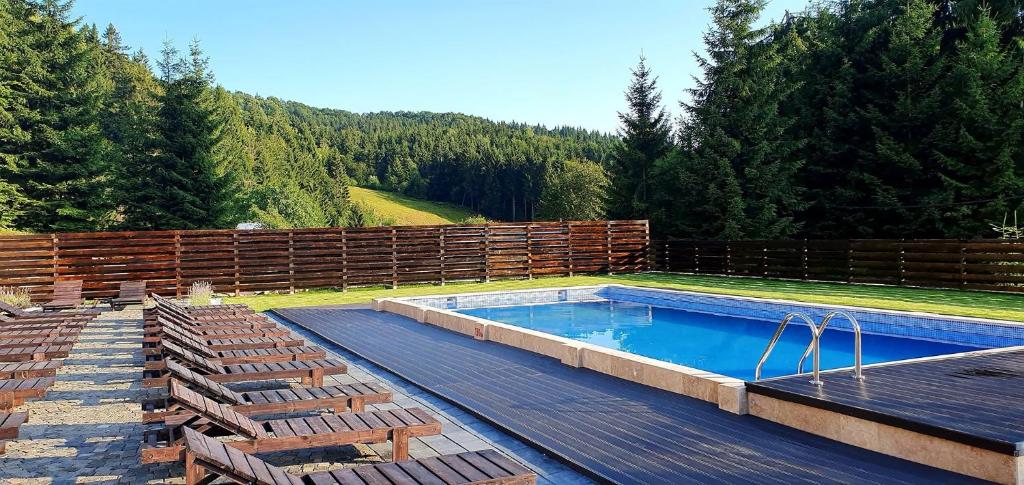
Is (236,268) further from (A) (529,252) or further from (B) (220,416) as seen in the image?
(B) (220,416)

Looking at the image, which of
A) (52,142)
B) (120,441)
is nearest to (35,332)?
(120,441)

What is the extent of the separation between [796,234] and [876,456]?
75.7ft

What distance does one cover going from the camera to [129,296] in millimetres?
14648

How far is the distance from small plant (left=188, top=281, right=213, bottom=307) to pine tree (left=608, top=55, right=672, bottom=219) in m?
17.7

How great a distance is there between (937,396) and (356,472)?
4.07 m

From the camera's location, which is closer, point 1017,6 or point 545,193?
point 1017,6

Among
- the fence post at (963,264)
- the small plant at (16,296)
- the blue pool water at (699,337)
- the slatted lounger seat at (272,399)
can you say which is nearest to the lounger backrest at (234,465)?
the slatted lounger seat at (272,399)

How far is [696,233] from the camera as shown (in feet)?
81.1

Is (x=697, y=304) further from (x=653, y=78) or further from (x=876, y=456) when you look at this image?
(x=653, y=78)

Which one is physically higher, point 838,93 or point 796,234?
point 838,93

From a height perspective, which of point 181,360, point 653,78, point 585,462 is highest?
point 653,78

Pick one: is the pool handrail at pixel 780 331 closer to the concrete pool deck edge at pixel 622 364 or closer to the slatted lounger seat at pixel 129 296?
the concrete pool deck edge at pixel 622 364

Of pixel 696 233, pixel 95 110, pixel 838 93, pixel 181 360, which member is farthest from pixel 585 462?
pixel 95 110

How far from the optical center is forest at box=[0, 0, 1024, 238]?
2080cm
